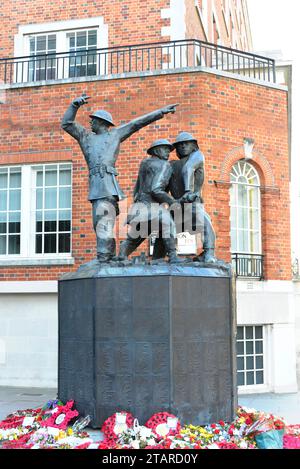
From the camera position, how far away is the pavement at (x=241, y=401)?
10.2 m

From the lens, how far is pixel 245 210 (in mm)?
13602

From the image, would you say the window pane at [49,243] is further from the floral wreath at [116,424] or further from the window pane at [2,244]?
the floral wreath at [116,424]

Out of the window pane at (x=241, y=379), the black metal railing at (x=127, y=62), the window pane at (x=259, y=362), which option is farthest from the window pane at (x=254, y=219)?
the window pane at (x=241, y=379)

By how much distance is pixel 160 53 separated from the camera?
14.4 meters

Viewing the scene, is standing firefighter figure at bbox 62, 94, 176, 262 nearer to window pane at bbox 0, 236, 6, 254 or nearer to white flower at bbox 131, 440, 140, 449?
white flower at bbox 131, 440, 140, 449

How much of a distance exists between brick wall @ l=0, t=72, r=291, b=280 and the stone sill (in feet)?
0.38

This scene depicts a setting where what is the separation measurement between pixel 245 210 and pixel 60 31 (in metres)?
7.13

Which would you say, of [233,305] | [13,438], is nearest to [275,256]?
[233,305]

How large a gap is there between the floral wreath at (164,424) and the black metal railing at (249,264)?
262 inches

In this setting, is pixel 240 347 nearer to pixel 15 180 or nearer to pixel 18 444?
pixel 15 180

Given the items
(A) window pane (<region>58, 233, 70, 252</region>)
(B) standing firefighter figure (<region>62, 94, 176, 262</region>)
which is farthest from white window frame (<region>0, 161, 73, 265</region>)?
(B) standing firefighter figure (<region>62, 94, 176, 262</region>)

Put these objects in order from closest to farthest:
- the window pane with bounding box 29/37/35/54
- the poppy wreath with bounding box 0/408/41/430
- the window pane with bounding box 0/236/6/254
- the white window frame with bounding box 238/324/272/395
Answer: the poppy wreath with bounding box 0/408/41/430 < the white window frame with bounding box 238/324/272/395 < the window pane with bounding box 0/236/6/254 < the window pane with bounding box 29/37/35/54

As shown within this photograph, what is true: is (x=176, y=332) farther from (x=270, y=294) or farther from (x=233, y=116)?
(x=233, y=116)

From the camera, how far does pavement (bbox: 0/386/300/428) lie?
10242 mm
